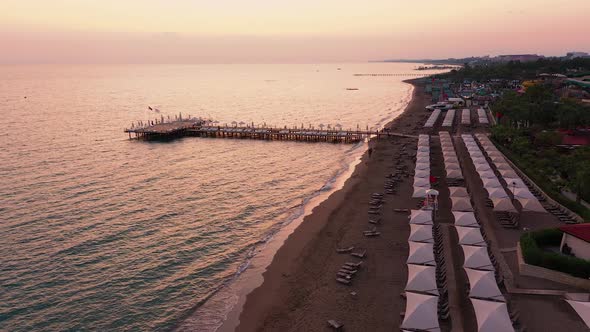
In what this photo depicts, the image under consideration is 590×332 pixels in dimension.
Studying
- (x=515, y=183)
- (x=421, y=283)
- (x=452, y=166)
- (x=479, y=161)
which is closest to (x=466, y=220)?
(x=421, y=283)

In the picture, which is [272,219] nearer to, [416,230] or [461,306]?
[416,230]

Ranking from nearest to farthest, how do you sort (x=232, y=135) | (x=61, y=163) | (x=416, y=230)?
(x=416, y=230), (x=61, y=163), (x=232, y=135)

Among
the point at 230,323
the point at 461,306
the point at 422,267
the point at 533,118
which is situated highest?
the point at 533,118

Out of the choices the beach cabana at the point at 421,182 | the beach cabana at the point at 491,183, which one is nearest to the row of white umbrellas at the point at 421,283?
the beach cabana at the point at 421,182

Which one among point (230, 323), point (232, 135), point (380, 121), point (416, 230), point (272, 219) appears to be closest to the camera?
point (230, 323)

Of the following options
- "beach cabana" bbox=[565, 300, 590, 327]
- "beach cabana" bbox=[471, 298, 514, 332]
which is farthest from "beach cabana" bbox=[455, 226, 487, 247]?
"beach cabana" bbox=[471, 298, 514, 332]

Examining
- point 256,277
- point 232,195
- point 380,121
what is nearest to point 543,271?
point 256,277

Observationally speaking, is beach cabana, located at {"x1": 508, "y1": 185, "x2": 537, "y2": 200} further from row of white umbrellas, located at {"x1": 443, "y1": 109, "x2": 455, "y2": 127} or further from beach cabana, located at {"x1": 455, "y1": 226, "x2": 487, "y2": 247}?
row of white umbrellas, located at {"x1": 443, "y1": 109, "x2": 455, "y2": 127}
